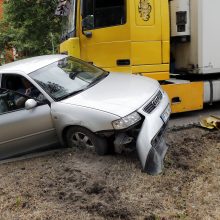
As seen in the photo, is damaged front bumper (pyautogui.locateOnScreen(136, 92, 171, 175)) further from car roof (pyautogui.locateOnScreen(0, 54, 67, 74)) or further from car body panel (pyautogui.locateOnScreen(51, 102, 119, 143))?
car roof (pyautogui.locateOnScreen(0, 54, 67, 74))

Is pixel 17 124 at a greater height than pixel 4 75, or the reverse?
pixel 4 75

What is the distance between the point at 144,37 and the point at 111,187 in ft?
12.3

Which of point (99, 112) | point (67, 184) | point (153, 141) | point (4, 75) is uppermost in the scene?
point (4, 75)

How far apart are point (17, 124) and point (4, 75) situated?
2.75 ft

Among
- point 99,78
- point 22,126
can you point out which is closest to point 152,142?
point 99,78

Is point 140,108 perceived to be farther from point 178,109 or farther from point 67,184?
point 178,109

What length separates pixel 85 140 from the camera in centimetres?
600

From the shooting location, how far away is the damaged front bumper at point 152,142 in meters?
5.39

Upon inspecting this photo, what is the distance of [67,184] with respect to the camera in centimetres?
514

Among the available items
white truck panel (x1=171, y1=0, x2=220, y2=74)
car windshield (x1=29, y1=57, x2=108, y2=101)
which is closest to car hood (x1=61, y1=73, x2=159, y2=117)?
car windshield (x1=29, y1=57, x2=108, y2=101)

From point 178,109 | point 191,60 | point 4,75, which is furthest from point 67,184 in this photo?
point 191,60

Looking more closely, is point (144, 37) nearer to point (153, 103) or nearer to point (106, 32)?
point (106, 32)

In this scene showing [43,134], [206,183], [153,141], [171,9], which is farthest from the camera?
[171,9]

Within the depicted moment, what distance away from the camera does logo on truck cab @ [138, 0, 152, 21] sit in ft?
25.8
